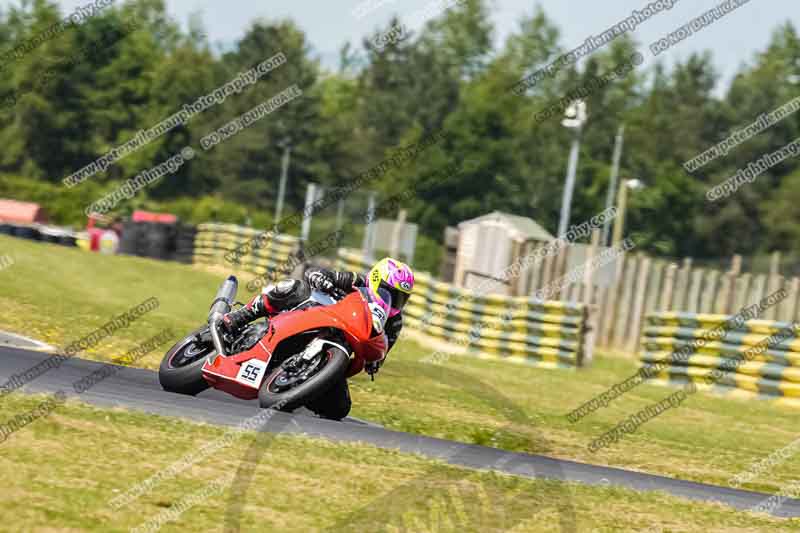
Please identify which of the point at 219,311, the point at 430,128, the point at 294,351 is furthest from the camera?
the point at 430,128

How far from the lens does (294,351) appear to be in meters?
10.6

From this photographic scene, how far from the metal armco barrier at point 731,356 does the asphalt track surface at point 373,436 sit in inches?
339

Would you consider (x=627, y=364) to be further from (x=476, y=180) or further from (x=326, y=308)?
(x=476, y=180)

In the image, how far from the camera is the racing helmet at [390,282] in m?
10.8

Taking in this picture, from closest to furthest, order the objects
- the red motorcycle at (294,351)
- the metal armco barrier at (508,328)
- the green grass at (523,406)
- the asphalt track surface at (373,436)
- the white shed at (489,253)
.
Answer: the asphalt track surface at (373,436) → the red motorcycle at (294,351) → the green grass at (523,406) → the metal armco barrier at (508,328) → the white shed at (489,253)

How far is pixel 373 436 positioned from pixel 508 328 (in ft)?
42.0

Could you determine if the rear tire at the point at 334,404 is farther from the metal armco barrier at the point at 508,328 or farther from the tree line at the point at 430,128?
the tree line at the point at 430,128

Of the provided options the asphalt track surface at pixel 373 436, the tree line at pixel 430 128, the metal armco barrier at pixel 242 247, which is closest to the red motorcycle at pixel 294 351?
the asphalt track surface at pixel 373 436

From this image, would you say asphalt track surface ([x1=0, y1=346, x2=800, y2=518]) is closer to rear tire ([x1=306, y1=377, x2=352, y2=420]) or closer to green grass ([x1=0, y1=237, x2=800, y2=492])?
rear tire ([x1=306, y1=377, x2=352, y2=420])

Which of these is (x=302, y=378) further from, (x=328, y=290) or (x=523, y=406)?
(x=523, y=406)

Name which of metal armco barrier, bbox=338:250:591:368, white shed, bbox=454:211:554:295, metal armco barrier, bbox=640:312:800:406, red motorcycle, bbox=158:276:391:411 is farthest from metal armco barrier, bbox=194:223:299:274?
red motorcycle, bbox=158:276:391:411

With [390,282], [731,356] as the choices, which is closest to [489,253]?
[731,356]

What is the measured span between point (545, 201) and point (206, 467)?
226 feet

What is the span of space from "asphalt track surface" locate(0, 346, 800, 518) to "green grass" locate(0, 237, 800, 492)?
919 millimetres
